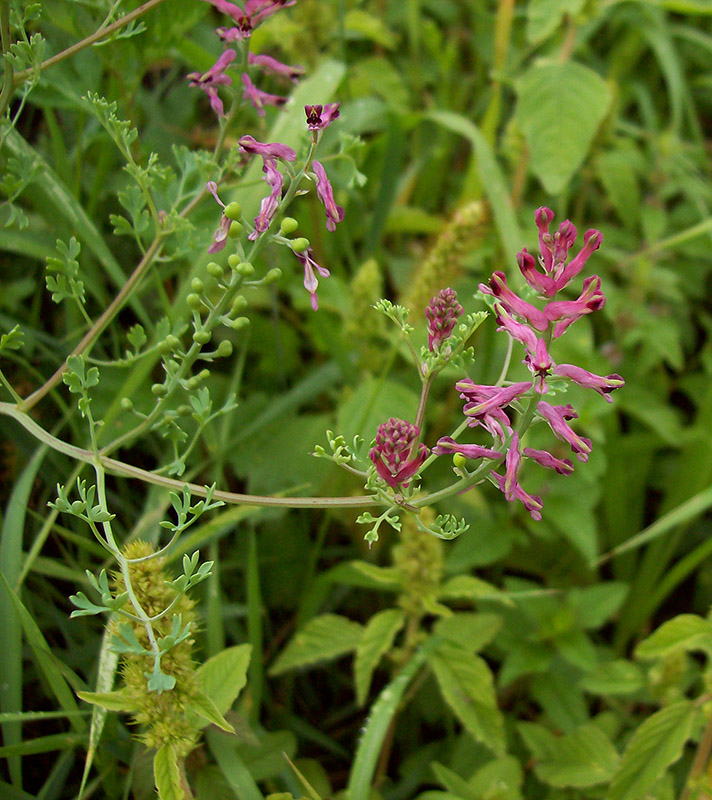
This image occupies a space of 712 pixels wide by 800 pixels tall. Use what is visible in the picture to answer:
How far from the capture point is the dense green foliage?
1.14m

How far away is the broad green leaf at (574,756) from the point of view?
54.5 inches

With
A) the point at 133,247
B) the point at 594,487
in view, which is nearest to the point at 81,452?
the point at 133,247

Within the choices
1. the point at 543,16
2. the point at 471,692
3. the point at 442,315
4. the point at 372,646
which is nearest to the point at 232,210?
the point at 442,315

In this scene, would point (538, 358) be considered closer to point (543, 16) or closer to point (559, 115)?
point (559, 115)

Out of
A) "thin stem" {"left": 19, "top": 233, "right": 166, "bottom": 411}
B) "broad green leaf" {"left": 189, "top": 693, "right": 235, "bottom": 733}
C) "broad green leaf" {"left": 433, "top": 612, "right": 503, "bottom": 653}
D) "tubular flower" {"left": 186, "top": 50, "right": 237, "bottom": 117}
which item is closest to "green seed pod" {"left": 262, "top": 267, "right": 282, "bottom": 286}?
"thin stem" {"left": 19, "top": 233, "right": 166, "bottom": 411}

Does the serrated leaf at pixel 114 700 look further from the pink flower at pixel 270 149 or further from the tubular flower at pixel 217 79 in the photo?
the tubular flower at pixel 217 79

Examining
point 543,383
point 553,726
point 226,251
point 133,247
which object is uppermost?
point 543,383

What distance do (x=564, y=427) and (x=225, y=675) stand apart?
0.69 metres

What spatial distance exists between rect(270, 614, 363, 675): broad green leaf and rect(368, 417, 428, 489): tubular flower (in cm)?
72

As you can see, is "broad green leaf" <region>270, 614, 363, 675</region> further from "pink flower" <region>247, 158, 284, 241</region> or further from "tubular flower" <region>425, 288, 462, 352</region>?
"pink flower" <region>247, 158, 284, 241</region>

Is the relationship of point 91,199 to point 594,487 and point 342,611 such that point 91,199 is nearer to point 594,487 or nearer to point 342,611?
point 342,611

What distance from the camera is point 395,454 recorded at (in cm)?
84

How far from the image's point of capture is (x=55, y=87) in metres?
1.48

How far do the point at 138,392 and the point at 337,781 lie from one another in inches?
39.7
